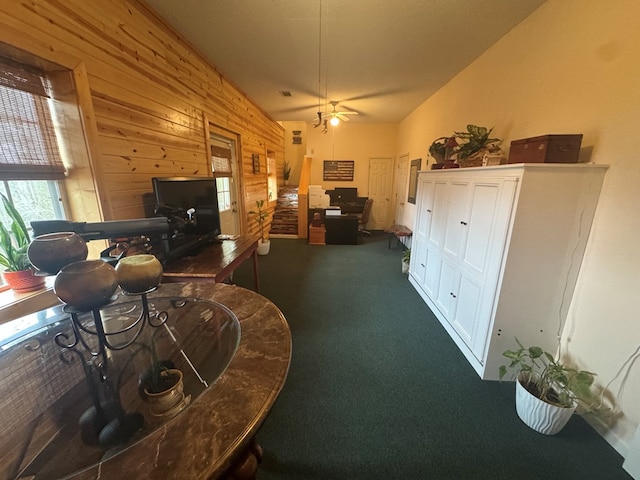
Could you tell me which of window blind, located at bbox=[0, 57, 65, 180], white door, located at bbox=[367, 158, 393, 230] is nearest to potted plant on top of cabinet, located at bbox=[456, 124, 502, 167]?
window blind, located at bbox=[0, 57, 65, 180]

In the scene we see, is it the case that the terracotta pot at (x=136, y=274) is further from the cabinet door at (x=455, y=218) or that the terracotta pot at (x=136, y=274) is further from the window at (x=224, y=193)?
the window at (x=224, y=193)

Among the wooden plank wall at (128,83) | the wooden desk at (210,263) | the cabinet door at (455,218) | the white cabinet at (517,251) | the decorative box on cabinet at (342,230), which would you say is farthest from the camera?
the decorative box on cabinet at (342,230)

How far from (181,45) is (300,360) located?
3263 mm

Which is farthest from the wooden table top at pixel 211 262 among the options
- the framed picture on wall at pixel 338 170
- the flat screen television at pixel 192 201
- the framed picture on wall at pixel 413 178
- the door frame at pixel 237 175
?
the framed picture on wall at pixel 338 170

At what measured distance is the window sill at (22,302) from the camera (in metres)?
1.27

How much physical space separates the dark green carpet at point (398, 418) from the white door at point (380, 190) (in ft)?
14.9

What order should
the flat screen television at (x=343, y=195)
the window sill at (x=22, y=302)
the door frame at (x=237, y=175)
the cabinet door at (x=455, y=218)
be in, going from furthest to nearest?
the flat screen television at (x=343, y=195)
the door frame at (x=237, y=175)
the cabinet door at (x=455, y=218)
the window sill at (x=22, y=302)

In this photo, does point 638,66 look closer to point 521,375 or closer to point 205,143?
point 521,375

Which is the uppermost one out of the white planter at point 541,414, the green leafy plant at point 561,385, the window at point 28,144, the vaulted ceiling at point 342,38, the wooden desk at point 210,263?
the vaulted ceiling at point 342,38

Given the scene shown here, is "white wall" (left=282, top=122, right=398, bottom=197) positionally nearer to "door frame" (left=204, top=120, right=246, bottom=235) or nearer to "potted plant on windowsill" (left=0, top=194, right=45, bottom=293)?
"door frame" (left=204, top=120, right=246, bottom=235)

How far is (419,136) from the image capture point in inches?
192

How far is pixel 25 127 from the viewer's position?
1.37 meters

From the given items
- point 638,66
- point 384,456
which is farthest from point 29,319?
point 638,66

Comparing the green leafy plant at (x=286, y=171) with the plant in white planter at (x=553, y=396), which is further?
the green leafy plant at (x=286, y=171)
